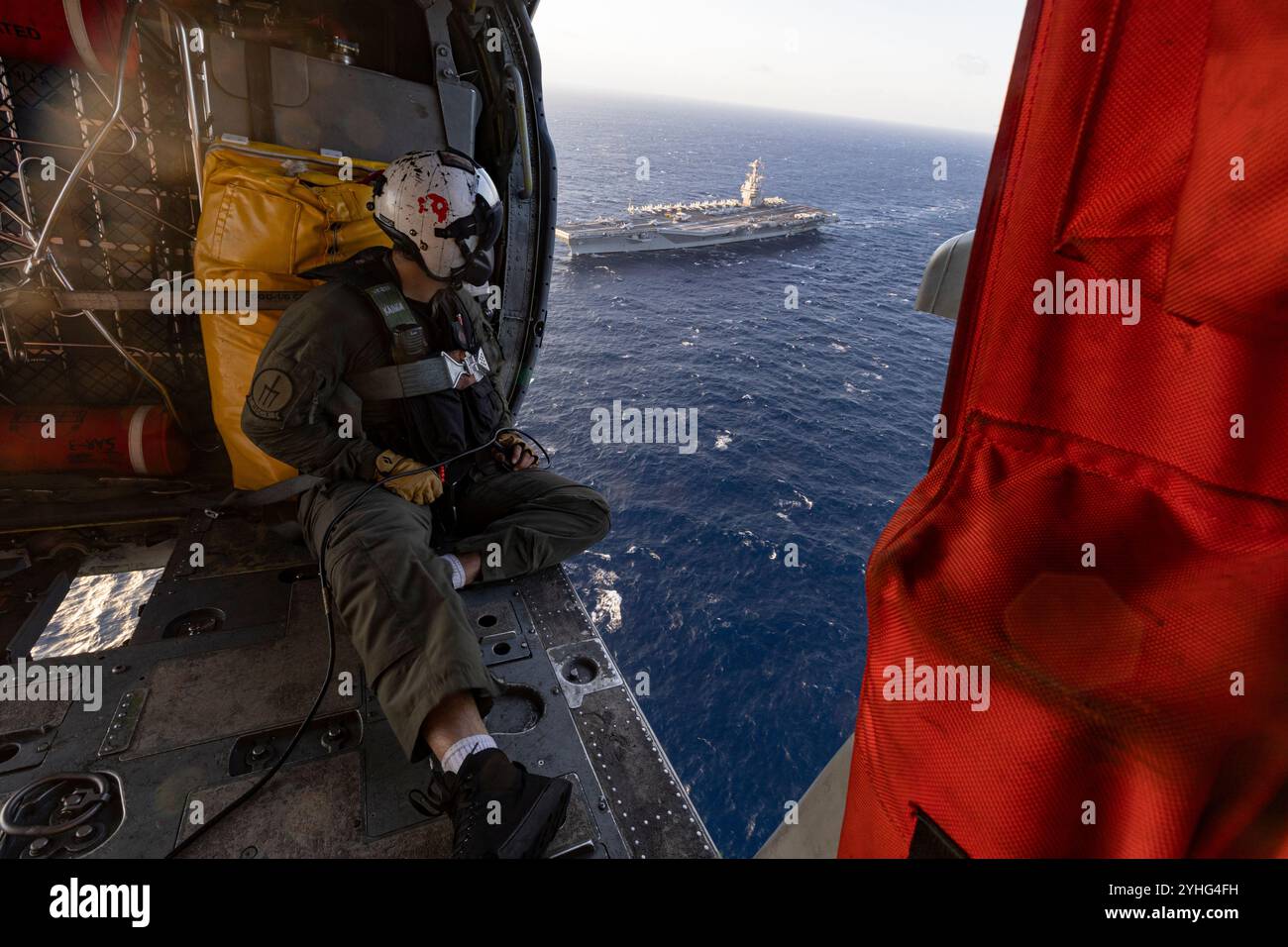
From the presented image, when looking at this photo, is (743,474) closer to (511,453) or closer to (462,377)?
(511,453)

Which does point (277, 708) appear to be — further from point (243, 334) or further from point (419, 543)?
point (243, 334)

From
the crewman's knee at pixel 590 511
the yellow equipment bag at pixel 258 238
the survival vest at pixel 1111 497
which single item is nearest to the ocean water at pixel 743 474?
the crewman's knee at pixel 590 511

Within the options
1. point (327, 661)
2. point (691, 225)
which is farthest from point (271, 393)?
point (691, 225)

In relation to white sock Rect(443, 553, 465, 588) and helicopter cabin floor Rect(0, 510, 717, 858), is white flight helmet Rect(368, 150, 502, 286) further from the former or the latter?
helicopter cabin floor Rect(0, 510, 717, 858)

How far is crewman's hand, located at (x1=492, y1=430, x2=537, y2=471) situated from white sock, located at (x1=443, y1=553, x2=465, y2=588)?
3.15 ft

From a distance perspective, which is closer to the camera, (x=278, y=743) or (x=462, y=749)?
(x=462, y=749)

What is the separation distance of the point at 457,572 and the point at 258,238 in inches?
92.0

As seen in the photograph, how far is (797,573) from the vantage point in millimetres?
22469

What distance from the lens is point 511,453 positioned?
4578mm

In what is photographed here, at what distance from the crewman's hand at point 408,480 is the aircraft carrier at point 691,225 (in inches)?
1799

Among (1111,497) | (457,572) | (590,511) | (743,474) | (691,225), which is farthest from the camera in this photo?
(691,225)

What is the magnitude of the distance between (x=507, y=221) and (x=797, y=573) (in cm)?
1914

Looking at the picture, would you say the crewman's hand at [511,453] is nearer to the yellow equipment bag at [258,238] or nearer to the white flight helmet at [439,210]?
the white flight helmet at [439,210]
